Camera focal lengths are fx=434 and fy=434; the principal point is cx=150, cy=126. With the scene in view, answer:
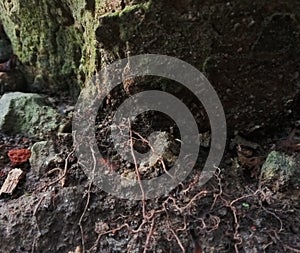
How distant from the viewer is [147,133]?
1.04m

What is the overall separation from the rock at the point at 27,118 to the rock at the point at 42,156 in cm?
8

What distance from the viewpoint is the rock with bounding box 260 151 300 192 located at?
97 centimetres

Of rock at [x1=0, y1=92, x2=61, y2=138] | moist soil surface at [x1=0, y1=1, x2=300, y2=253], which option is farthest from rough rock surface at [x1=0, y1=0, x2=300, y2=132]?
rock at [x1=0, y1=92, x2=61, y2=138]

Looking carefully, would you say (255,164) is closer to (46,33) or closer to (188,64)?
(188,64)

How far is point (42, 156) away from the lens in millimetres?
1078

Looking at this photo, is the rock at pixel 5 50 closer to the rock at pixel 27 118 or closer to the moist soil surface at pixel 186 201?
the rock at pixel 27 118

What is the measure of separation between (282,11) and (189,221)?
0.48 m

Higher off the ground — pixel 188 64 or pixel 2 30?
pixel 2 30

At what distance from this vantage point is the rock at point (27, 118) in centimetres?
118

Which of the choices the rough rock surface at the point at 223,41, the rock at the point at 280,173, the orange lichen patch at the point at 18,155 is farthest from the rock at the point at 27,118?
the rock at the point at 280,173

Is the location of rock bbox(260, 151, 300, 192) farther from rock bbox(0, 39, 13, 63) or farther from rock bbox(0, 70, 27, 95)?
rock bbox(0, 39, 13, 63)

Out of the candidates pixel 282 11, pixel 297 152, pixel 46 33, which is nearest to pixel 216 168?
pixel 297 152

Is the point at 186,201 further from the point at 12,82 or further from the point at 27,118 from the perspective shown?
the point at 12,82

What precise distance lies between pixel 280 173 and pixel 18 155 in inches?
25.6
